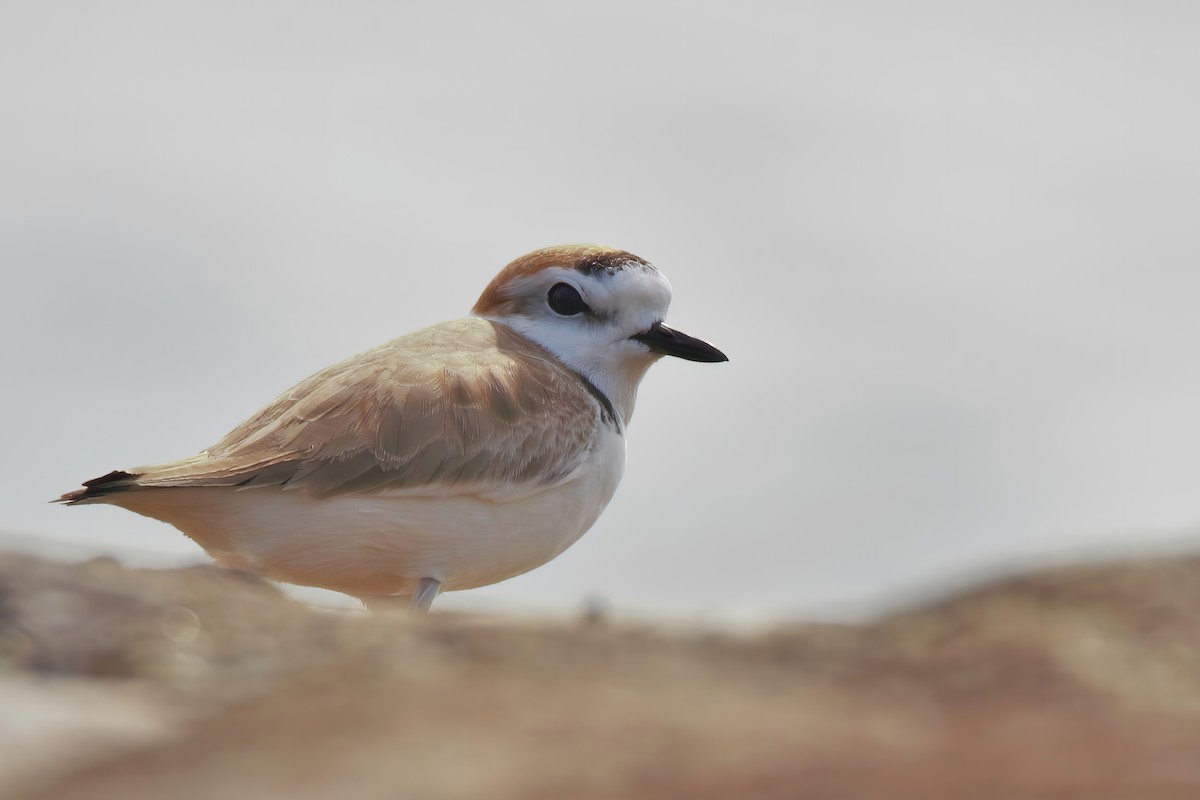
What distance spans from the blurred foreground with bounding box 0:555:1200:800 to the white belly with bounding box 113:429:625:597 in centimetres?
206

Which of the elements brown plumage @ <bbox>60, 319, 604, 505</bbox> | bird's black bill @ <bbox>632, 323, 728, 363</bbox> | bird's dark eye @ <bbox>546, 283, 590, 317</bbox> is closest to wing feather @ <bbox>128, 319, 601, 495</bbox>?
brown plumage @ <bbox>60, 319, 604, 505</bbox>

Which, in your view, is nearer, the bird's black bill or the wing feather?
the wing feather

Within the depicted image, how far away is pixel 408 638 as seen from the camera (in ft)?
15.9

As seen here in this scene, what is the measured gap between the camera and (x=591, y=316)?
32.6 ft

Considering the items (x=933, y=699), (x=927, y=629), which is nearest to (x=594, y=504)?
(x=927, y=629)

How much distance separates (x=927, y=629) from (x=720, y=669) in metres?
0.90

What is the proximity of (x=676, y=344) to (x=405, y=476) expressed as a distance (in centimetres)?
277

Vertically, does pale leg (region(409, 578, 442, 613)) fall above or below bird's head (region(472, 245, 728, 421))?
below

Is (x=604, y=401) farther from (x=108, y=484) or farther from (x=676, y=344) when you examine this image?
(x=108, y=484)

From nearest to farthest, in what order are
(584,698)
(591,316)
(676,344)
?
(584,698) < (591,316) < (676,344)

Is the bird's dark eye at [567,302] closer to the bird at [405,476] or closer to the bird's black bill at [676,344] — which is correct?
the bird's black bill at [676,344]

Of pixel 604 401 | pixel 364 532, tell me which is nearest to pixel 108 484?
pixel 364 532

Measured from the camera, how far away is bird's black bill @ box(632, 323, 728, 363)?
10031 mm

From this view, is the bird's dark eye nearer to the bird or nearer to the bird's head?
the bird's head
